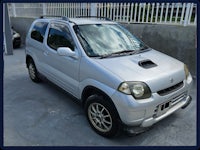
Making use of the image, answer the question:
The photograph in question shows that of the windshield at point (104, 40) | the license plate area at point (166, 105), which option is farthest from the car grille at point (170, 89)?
the windshield at point (104, 40)

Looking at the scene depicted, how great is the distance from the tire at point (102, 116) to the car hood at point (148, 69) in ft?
1.48

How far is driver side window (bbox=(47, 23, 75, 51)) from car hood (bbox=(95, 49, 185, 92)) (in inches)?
31.6

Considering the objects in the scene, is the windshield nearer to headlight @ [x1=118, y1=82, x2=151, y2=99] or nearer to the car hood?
the car hood

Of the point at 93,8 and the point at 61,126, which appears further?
the point at 93,8

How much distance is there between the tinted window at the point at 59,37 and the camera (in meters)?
3.27

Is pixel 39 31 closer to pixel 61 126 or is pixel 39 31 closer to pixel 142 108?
→ pixel 61 126

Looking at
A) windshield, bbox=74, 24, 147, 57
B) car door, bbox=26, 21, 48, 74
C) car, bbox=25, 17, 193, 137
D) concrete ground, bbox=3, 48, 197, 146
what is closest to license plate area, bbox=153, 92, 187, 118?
car, bbox=25, 17, 193, 137

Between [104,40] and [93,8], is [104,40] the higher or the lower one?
the lower one

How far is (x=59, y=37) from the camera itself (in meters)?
3.56

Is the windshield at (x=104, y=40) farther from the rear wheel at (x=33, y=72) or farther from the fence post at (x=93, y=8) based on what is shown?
the fence post at (x=93, y=8)

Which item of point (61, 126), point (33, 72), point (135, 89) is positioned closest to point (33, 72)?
point (33, 72)

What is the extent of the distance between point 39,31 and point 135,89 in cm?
290

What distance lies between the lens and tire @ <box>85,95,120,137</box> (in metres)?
2.52

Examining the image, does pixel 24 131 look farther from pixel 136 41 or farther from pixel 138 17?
pixel 138 17
